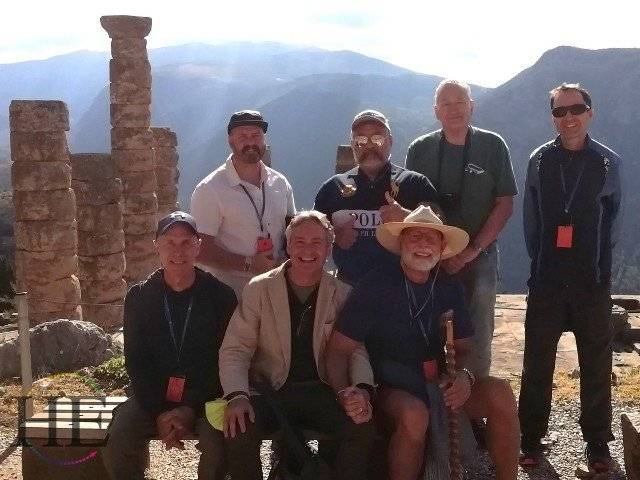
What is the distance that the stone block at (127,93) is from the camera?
17.1 meters

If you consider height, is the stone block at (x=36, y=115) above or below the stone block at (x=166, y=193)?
above

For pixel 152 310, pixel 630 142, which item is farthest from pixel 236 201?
pixel 630 142

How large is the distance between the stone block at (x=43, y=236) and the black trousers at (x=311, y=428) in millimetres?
9881

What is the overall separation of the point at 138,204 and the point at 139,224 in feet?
1.54

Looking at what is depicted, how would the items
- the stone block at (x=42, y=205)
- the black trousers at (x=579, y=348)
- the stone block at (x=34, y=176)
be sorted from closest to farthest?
the black trousers at (x=579, y=348) → the stone block at (x=34, y=176) → the stone block at (x=42, y=205)

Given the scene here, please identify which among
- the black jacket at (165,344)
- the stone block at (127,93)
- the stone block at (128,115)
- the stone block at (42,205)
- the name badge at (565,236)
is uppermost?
the stone block at (127,93)

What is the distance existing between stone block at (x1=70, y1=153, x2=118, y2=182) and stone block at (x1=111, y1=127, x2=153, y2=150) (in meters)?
3.31

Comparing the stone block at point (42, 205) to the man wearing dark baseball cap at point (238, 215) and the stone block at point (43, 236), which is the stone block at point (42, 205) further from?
the man wearing dark baseball cap at point (238, 215)

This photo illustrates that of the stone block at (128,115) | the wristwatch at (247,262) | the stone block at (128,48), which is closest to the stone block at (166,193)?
the stone block at (128,115)

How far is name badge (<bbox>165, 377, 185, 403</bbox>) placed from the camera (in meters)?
4.18

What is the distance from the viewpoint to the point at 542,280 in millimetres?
4902

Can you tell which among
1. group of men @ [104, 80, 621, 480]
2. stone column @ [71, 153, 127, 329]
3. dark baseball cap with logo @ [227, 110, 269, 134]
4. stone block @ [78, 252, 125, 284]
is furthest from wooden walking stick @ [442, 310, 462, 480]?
stone block @ [78, 252, 125, 284]

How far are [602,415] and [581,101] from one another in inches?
81.9

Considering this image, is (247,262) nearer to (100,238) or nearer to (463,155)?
(463,155)
